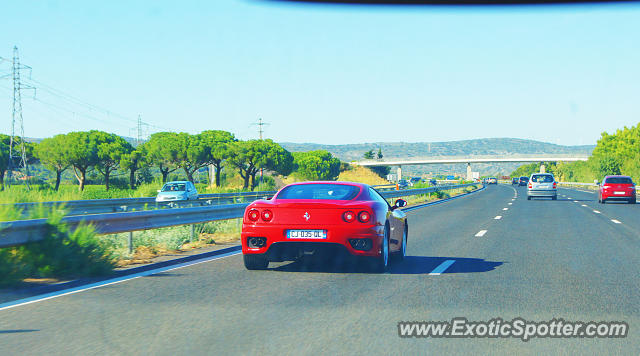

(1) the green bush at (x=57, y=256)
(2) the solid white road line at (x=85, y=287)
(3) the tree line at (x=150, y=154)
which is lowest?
(2) the solid white road line at (x=85, y=287)

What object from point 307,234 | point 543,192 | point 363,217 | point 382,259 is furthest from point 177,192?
point 363,217

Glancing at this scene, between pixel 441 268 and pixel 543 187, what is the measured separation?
1293 inches

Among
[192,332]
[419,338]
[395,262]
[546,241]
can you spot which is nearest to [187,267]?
[395,262]

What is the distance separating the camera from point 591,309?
7008mm

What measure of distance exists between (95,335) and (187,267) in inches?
179

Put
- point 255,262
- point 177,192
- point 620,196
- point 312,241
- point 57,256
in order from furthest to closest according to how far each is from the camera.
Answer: point 620,196 → point 177,192 → point 255,262 → point 312,241 → point 57,256

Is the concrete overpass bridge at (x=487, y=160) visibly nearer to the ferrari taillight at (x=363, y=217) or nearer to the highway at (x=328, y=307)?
the highway at (x=328, y=307)

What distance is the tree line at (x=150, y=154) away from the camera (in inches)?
3088

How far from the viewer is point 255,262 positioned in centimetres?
998

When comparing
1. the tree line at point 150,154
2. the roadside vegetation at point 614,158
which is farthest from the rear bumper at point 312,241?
the roadside vegetation at point 614,158

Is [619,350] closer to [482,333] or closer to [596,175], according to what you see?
[482,333]

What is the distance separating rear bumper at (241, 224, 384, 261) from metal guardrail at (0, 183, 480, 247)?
2299 millimetres

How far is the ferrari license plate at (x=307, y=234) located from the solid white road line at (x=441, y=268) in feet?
5.64

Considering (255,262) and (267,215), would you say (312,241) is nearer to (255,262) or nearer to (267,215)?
(267,215)
